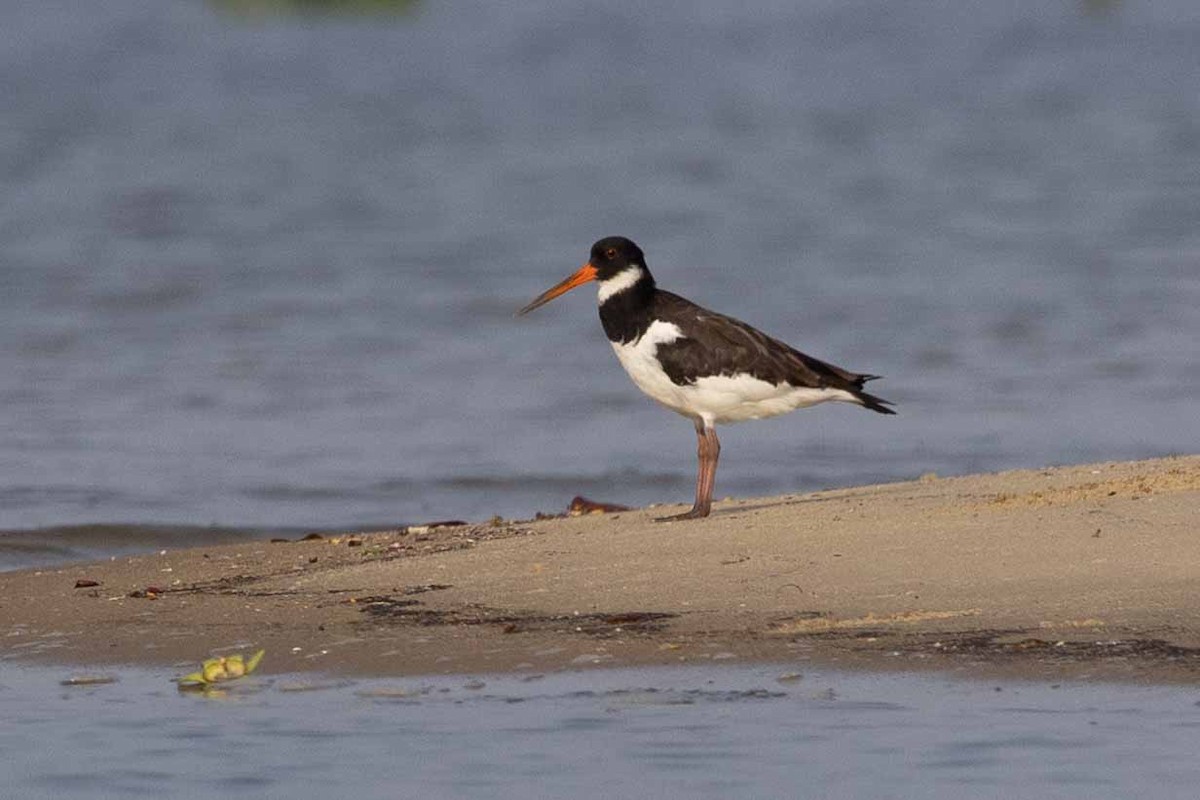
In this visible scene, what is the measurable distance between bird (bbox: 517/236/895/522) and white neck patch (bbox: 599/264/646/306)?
4cm

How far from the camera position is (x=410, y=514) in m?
10.8

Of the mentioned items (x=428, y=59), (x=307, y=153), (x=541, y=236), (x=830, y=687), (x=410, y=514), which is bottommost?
(x=830, y=687)

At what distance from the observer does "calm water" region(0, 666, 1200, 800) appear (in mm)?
5406

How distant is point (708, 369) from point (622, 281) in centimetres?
73

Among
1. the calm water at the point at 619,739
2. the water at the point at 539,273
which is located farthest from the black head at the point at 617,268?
the calm water at the point at 619,739

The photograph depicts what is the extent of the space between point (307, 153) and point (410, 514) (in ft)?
61.3

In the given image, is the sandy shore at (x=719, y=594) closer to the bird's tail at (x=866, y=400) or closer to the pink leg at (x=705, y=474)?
the pink leg at (x=705, y=474)

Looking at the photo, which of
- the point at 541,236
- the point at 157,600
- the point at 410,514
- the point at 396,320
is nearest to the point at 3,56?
the point at 541,236

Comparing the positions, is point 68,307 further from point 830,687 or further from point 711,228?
point 830,687

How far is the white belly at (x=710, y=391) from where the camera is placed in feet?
29.2

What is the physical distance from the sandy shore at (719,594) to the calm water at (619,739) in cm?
23

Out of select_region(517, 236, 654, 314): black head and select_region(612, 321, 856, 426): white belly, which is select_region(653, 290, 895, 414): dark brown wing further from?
select_region(517, 236, 654, 314): black head

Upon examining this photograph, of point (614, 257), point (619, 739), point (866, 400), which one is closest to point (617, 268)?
point (614, 257)

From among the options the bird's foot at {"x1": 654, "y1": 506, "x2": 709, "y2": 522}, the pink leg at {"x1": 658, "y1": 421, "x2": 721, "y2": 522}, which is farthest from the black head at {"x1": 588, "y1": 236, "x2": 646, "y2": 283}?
the bird's foot at {"x1": 654, "y1": 506, "x2": 709, "y2": 522}
